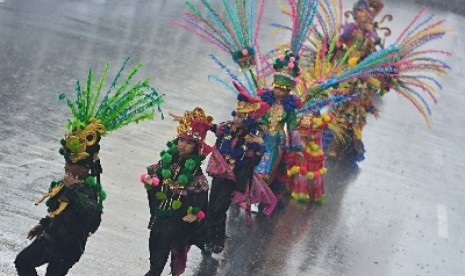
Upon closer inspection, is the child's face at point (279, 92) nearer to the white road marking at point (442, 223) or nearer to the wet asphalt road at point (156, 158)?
the wet asphalt road at point (156, 158)

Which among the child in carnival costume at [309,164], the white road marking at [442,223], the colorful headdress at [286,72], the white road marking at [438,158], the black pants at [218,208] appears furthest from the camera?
the white road marking at [438,158]

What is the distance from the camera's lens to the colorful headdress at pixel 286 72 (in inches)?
362

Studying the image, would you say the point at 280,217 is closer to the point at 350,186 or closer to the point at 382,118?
the point at 350,186

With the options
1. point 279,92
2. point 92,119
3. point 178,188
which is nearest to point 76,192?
point 92,119

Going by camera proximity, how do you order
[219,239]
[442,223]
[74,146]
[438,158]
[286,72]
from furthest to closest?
[438,158] < [442,223] < [286,72] < [219,239] < [74,146]

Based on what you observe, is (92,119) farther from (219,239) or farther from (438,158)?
(438,158)

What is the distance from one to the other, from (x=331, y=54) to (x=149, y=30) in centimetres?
907

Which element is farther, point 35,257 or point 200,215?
point 200,215

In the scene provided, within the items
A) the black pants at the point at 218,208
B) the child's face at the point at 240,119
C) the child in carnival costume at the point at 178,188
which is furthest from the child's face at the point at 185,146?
the black pants at the point at 218,208

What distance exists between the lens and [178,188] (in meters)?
7.28

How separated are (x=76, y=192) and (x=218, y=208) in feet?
8.56

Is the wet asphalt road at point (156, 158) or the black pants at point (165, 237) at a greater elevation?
the black pants at point (165, 237)

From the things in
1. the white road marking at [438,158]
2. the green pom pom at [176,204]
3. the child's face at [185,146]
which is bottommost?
the white road marking at [438,158]

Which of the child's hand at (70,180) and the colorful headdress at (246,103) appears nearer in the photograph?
the child's hand at (70,180)
